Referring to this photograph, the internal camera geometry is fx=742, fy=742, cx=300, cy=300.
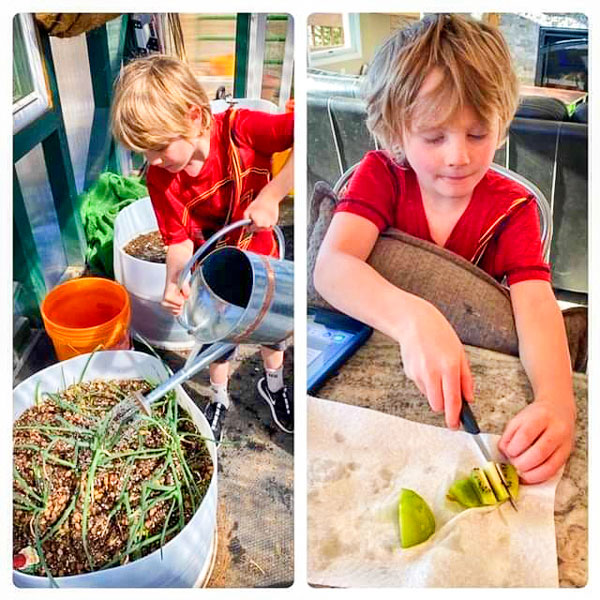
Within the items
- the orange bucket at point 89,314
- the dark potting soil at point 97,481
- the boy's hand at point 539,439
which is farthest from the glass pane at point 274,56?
the boy's hand at point 539,439

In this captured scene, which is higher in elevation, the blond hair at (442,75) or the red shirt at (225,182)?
the blond hair at (442,75)

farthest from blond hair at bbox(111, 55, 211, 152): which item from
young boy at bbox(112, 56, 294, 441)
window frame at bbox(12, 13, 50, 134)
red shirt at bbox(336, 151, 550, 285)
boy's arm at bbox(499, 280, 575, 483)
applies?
boy's arm at bbox(499, 280, 575, 483)

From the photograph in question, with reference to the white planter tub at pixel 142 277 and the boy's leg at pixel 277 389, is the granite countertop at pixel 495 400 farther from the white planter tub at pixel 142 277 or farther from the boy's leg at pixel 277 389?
the white planter tub at pixel 142 277

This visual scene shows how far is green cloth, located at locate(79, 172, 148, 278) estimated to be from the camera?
104 cm

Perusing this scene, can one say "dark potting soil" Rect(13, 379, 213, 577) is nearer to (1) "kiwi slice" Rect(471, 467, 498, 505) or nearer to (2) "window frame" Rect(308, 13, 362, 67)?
(1) "kiwi slice" Rect(471, 467, 498, 505)

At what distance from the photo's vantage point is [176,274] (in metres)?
1.04

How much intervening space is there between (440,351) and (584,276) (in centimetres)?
23

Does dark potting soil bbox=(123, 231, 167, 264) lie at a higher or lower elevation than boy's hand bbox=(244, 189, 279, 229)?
lower

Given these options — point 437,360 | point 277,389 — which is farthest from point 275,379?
point 437,360

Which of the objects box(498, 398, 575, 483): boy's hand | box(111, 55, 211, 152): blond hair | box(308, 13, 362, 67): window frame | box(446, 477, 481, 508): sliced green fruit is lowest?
box(446, 477, 481, 508): sliced green fruit

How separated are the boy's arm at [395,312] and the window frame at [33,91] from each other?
438 mm

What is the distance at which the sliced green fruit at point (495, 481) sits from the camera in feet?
3.26

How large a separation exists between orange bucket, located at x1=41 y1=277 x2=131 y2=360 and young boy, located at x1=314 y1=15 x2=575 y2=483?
0.28 m
